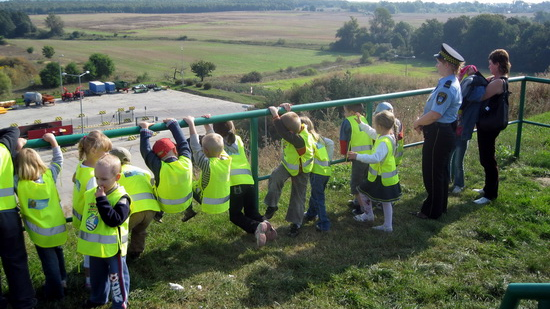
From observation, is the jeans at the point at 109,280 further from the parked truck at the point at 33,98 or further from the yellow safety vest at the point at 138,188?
the parked truck at the point at 33,98

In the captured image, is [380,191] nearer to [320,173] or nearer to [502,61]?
[320,173]

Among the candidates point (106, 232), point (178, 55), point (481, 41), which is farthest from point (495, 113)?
point (178, 55)

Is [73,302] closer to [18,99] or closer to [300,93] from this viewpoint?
[300,93]

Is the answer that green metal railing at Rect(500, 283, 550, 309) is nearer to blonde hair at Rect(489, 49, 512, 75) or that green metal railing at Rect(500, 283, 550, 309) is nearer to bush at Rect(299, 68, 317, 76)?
blonde hair at Rect(489, 49, 512, 75)

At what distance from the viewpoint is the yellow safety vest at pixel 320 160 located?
5.44 metres

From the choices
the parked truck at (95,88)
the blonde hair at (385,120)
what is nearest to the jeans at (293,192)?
the blonde hair at (385,120)

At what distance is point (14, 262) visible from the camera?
3.77 m

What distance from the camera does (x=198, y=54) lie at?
9650 cm

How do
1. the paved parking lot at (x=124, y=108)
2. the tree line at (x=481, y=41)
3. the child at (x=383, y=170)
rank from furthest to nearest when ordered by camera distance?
1. the tree line at (x=481, y=41)
2. the paved parking lot at (x=124, y=108)
3. the child at (x=383, y=170)

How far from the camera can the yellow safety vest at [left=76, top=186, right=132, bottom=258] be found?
378 centimetres

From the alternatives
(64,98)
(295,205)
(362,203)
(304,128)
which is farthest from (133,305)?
(64,98)

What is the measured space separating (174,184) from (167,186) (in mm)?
61

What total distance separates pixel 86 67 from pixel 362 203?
230 feet

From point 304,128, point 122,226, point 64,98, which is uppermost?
point 304,128
